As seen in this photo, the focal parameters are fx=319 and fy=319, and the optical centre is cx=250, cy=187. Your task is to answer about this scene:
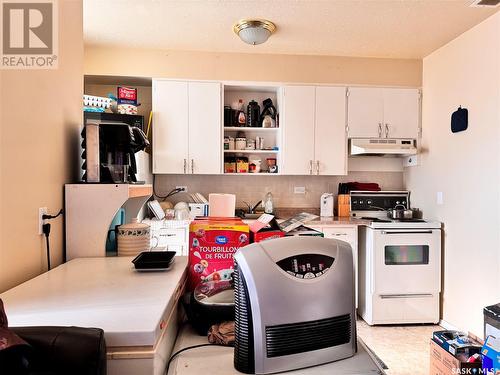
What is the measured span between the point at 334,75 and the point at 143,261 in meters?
3.11

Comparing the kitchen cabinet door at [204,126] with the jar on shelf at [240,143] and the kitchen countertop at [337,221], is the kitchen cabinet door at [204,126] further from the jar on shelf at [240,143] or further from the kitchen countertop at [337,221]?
the kitchen countertop at [337,221]

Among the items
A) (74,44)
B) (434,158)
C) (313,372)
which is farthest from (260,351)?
(434,158)

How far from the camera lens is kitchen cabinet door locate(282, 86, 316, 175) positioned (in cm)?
348

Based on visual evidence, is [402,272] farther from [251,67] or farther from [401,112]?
[251,67]

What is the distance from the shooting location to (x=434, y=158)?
10.9 ft

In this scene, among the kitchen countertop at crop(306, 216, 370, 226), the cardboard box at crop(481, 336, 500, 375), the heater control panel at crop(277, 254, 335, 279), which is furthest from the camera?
the kitchen countertop at crop(306, 216, 370, 226)

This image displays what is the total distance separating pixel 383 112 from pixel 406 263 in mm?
1635

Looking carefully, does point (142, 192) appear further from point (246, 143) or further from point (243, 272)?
point (246, 143)

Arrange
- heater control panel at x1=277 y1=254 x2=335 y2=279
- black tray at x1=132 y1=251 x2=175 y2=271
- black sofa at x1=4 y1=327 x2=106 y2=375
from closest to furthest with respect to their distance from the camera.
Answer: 1. black sofa at x1=4 y1=327 x2=106 y2=375
2. heater control panel at x1=277 y1=254 x2=335 y2=279
3. black tray at x1=132 y1=251 x2=175 y2=271

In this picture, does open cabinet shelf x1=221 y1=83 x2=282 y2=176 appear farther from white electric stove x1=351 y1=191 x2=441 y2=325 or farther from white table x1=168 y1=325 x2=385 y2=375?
white table x1=168 y1=325 x2=385 y2=375

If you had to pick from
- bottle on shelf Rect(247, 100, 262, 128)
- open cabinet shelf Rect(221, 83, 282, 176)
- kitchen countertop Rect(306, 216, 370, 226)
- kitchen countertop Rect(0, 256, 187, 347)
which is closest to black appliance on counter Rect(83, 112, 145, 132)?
open cabinet shelf Rect(221, 83, 282, 176)

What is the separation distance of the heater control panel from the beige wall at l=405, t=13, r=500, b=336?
95.6 inches

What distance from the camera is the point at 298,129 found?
3.49m

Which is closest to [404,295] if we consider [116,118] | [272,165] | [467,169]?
[467,169]
